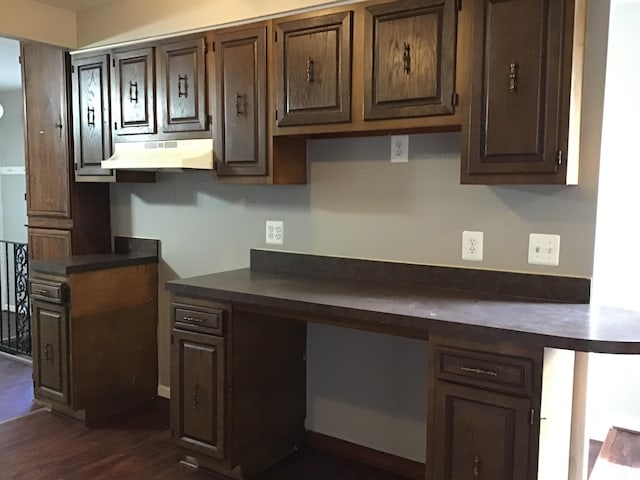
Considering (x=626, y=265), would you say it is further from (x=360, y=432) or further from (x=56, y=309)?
Answer: (x=56, y=309)

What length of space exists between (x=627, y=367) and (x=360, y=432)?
1.55 m

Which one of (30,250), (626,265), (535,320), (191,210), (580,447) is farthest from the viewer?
(30,250)

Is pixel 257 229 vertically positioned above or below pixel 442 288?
above

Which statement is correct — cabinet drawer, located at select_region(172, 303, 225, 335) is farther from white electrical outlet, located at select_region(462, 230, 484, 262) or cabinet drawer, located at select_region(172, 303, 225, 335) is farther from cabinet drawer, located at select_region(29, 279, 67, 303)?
white electrical outlet, located at select_region(462, 230, 484, 262)

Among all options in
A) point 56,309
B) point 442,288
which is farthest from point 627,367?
point 56,309

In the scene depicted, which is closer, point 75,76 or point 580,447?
point 580,447

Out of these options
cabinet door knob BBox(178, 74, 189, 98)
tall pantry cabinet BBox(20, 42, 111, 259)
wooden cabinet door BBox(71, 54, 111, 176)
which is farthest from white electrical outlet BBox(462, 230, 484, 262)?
tall pantry cabinet BBox(20, 42, 111, 259)

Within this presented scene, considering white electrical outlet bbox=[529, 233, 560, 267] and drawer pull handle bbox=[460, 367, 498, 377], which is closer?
drawer pull handle bbox=[460, 367, 498, 377]

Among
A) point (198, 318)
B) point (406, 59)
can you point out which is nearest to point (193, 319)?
point (198, 318)

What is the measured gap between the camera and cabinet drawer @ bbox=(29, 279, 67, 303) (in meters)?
3.16

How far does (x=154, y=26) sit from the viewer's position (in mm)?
3186

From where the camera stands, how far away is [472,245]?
98.1 inches

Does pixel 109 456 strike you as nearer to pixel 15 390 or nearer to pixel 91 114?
pixel 15 390

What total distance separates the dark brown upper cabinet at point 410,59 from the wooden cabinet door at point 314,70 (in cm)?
11
